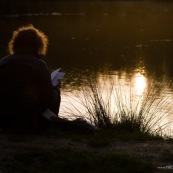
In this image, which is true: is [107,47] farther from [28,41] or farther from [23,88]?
[23,88]

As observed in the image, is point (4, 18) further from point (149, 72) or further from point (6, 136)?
point (6, 136)

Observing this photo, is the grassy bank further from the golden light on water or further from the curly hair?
the golden light on water

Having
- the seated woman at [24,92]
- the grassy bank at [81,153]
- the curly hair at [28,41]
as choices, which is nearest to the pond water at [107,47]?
the curly hair at [28,41]

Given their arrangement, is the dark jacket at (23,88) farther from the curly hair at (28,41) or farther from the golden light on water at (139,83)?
the golden light on water at (139,83)

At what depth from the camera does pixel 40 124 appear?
621 cm

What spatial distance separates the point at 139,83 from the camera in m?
13.7

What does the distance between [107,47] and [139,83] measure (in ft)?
32.7

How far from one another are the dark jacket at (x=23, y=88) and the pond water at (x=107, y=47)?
304 cm

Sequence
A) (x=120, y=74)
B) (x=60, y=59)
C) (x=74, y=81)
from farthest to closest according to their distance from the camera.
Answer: (x=60, y=59) < (x=120, y=74) < (x=74, y=81)

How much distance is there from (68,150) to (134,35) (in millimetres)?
24289

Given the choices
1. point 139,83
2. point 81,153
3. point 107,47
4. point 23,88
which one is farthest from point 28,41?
point 107,47

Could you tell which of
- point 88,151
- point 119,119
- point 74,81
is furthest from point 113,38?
point 88,151

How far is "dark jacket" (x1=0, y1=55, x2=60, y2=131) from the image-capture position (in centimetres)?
607

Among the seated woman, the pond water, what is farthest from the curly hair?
the pond water
